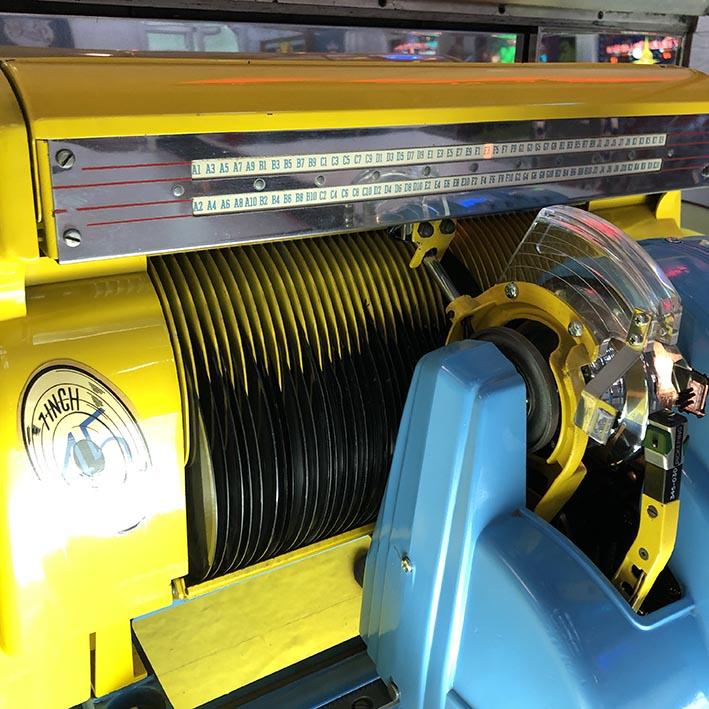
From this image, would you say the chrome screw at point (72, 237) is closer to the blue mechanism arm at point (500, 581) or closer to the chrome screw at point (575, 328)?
the blue mechanism arm at point (500, 581)

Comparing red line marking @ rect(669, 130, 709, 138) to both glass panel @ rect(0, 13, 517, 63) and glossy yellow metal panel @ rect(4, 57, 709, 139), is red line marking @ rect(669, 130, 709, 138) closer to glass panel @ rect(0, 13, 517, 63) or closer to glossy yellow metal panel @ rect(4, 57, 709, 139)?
glossy yellow metal panel @ rect(4, 57, 709, 139)

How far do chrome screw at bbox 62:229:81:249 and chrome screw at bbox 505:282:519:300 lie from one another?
597 millimetres

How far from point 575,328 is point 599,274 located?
0.09 m

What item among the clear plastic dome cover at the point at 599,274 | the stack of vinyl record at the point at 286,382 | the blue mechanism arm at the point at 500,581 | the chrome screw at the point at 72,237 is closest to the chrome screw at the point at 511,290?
the clear plastic dome cover at the point at 599,274

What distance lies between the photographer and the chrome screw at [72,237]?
0.86 metres

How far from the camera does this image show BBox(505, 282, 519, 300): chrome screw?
44.7 inches

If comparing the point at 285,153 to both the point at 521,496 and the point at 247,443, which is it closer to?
the point at 247,443

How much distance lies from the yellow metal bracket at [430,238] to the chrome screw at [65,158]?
60 centimetres

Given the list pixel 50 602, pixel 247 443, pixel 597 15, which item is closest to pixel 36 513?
pixel 50 602

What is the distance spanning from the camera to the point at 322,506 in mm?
1239

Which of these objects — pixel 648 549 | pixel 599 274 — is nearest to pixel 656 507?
pixel 648 549

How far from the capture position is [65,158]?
0.84m

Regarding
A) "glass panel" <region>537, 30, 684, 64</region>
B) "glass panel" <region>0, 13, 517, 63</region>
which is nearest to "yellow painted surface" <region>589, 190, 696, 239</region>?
"glass panel" <region>0, 13, 517, 63</region>

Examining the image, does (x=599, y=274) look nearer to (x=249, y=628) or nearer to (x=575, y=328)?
(x=575, y=328)
